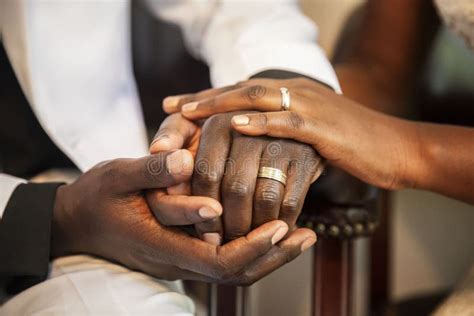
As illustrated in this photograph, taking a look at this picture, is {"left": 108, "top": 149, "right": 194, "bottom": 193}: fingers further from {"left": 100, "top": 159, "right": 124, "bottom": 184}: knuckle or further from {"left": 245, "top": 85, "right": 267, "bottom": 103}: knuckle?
{"left": 245, "top": 85, "right": 267, "bottom": 103}: knuckle

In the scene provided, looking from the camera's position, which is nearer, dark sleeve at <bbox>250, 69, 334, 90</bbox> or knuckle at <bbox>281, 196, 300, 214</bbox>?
knuckle at <bbox>281, 196, 300, 214</bbox>

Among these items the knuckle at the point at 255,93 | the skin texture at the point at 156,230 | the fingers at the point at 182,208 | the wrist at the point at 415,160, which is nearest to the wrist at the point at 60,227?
the skin texture at the point at 156,230

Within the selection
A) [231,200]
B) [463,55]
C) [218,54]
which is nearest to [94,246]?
[231,200]

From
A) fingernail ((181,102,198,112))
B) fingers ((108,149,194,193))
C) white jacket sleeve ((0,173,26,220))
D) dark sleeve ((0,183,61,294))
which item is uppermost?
fingernail ((181,102,198,112))

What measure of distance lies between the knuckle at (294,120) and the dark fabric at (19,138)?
0.35m

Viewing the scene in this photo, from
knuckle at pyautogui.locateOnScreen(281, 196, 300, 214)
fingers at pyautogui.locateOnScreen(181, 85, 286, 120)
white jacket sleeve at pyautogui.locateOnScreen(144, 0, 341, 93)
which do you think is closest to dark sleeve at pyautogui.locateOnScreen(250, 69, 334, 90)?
white jacket sleeve at pyautogui.locateOnScreen(144, 0, 341, 93)

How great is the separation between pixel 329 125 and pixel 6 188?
14.5 inches

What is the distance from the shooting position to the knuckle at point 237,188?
0.55 metres

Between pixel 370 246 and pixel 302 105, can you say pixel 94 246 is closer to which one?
pixel 302 105

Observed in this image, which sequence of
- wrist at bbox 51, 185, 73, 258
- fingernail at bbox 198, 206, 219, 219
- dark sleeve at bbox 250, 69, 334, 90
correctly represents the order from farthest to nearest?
dark sleeve at bbox 250, 69, 334, 90
wrist at bbox 51, 185, 73, 258
fingernail at bbox 198, 206, 219, 219

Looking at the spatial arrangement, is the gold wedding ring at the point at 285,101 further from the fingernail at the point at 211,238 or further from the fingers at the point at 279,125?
the fingernail at the point at 211,238

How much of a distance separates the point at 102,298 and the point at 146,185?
0.41ft

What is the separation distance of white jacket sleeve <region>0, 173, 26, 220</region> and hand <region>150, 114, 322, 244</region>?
20 centimetres

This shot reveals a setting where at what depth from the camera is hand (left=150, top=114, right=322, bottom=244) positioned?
55 cm
